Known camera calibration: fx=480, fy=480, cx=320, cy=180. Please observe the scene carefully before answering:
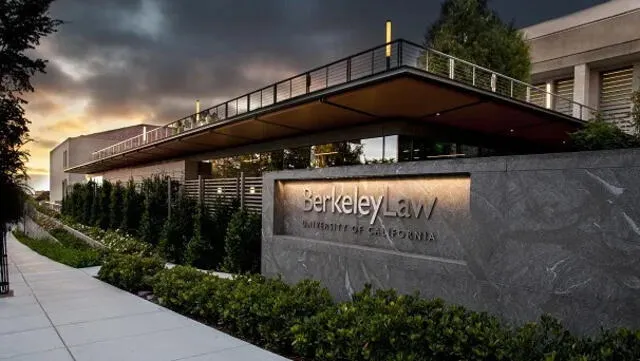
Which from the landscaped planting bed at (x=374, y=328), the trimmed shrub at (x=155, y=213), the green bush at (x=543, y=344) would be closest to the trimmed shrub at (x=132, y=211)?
the trimmed shrub at (x=155, y=213)

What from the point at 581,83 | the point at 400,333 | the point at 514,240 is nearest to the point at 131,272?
the point at 400,333

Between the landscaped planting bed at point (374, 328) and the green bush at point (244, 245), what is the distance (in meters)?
4.11

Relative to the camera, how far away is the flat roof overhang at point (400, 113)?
11711 mm

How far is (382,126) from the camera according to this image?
15.5 meters

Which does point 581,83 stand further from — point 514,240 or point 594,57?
point 514,240

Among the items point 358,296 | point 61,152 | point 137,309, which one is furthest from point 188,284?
point 61,152

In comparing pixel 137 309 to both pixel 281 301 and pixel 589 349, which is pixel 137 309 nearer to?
pixel 281 301

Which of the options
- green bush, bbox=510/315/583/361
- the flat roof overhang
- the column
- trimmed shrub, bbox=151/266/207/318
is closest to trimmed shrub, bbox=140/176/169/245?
the flat roof overhang

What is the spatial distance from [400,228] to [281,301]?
1.94 metres

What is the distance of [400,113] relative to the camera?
565 inches

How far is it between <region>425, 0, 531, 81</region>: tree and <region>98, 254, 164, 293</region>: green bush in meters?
19.6

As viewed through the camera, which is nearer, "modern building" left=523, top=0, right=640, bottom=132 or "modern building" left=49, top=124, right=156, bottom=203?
"modern building" left=523, top=0, right=640, bottom=132

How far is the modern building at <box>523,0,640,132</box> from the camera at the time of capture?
862 inches

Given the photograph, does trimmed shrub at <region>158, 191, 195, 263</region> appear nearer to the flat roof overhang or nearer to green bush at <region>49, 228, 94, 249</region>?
the flat roof overhang
